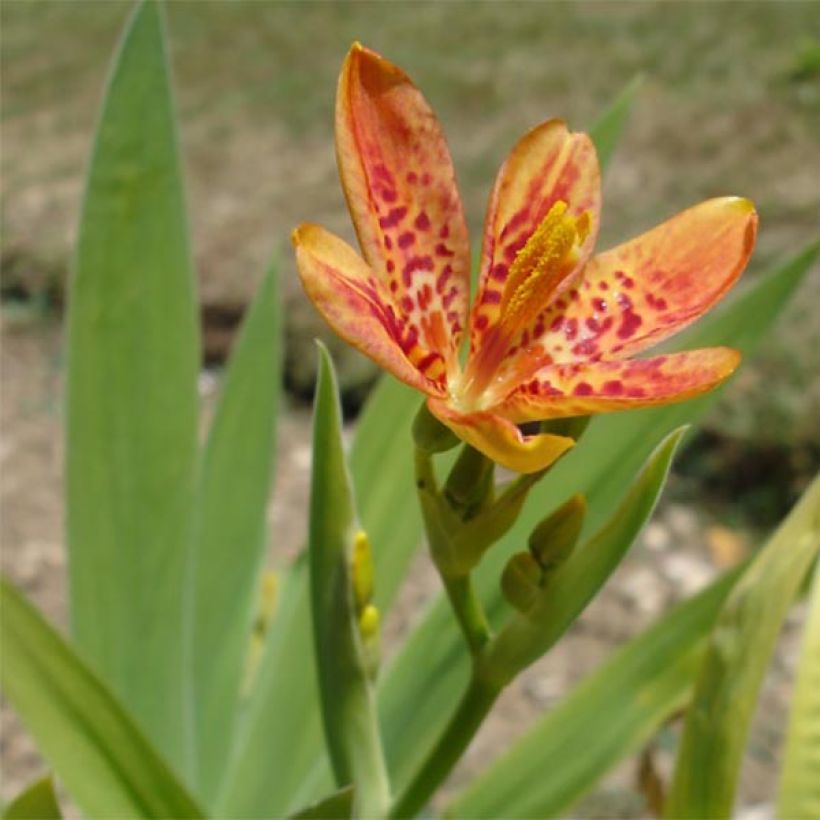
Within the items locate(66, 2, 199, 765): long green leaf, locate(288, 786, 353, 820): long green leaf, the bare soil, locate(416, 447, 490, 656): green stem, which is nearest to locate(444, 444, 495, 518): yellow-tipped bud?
locate(416, 447, 490, 656): green stem

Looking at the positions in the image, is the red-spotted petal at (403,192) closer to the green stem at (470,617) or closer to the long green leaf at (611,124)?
the green stem at (470,617)

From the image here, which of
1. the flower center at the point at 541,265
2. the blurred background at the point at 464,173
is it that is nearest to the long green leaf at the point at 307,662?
the flower center at the point at 541,265

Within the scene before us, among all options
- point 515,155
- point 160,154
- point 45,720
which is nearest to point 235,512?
point 160,154

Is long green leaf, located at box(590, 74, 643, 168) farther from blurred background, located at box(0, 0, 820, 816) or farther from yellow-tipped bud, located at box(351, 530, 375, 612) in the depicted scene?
blurred background, located at box(0, 0, 820, 816)

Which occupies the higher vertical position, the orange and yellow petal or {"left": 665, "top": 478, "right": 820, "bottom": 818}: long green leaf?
the orange and yellow petal

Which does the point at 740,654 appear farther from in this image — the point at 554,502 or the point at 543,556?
the point at 554,502

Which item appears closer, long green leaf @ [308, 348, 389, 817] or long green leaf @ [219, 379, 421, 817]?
long green leaf @ [308, 348, 389, 817]
